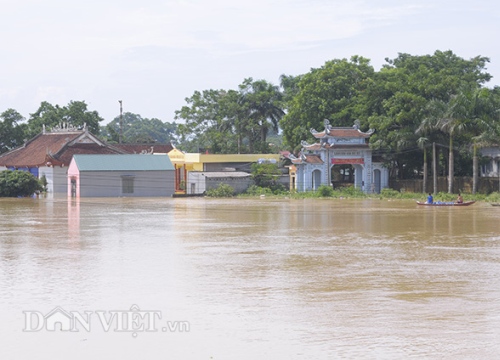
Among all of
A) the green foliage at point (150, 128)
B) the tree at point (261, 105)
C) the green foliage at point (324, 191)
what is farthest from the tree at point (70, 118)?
the green foliage at point (150, 128)

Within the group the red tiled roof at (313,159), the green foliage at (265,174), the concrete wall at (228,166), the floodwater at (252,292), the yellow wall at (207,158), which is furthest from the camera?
the concrete wall at (228,166)

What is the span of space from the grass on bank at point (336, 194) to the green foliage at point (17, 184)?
11.5 metres

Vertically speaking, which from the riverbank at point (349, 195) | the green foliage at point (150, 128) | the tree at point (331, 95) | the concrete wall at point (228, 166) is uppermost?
the green foliage at point (150, 128)

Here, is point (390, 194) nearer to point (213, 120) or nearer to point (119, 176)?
point (119, 176)

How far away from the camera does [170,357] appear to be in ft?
34.3

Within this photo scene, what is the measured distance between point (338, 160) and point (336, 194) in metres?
3.20

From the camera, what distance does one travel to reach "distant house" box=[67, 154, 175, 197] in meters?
56.3

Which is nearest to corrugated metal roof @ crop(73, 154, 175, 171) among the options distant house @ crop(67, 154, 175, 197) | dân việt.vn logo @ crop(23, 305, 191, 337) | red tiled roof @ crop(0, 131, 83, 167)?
distant house @ crop(67, 154, 175, 197)

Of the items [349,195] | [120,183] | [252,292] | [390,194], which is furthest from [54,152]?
[252,292]

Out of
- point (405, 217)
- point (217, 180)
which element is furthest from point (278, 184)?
point (405, 217)

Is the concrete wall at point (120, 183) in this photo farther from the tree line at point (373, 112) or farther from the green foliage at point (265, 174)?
the tree line at point (373, 112)

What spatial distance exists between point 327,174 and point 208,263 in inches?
1435

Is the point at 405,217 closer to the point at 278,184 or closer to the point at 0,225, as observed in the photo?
the point at 0,225

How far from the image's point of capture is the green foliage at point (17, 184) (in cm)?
5419
